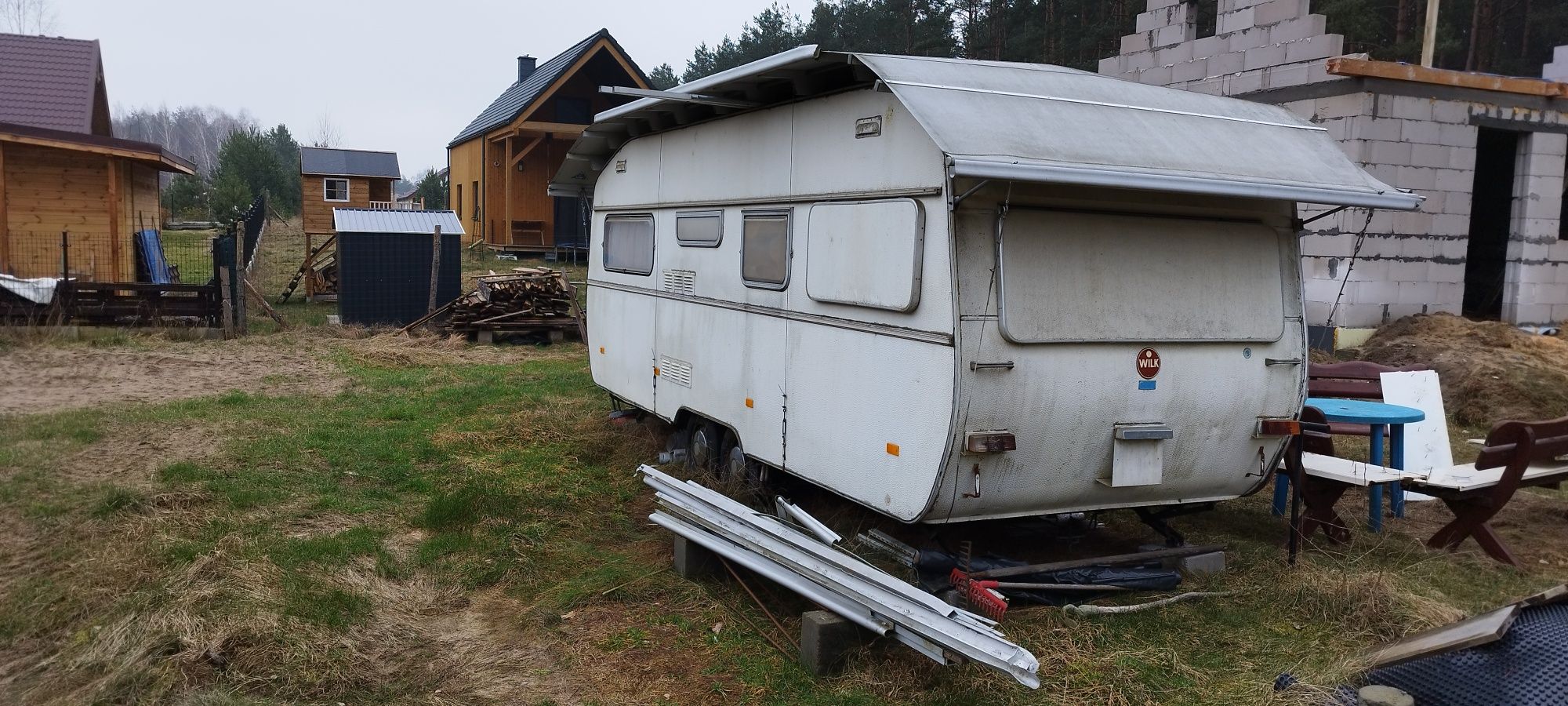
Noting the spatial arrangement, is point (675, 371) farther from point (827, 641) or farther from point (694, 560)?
point (827, 641)

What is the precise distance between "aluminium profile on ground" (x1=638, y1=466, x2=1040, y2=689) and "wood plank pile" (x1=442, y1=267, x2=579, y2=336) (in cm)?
1038

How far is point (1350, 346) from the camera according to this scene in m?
12.7

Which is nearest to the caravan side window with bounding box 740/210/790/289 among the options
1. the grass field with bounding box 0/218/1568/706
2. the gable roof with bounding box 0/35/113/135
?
the grass field with bounding box 0/218/1568/706

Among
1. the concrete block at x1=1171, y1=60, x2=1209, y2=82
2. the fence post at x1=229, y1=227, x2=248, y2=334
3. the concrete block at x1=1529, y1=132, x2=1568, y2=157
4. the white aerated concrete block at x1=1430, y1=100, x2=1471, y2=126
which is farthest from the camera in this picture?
the fence post at x1=229, y1=227, x2=248, y2=334

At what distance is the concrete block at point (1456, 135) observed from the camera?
41.5 feet

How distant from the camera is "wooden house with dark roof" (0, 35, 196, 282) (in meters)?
16.9

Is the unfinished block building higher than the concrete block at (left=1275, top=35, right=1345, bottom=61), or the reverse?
the concrete block at (left=1275, top=35, right=1345, bottom=61)

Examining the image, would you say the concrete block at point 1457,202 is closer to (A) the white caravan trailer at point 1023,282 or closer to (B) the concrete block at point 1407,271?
(B) the concrete block at point 1407,271

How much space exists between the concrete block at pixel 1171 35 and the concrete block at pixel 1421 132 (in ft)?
10.2

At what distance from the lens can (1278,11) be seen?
42.8ft

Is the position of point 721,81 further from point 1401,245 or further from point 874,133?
point 1401,245

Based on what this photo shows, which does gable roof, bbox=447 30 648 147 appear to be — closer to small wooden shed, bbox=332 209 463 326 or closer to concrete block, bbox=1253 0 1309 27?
small wooden shed, bbox=332 209 463 326

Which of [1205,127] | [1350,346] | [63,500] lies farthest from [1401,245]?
[63,500]

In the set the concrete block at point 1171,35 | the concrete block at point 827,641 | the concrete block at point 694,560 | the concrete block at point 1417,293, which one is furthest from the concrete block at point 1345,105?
the concrete block at point 827,641
